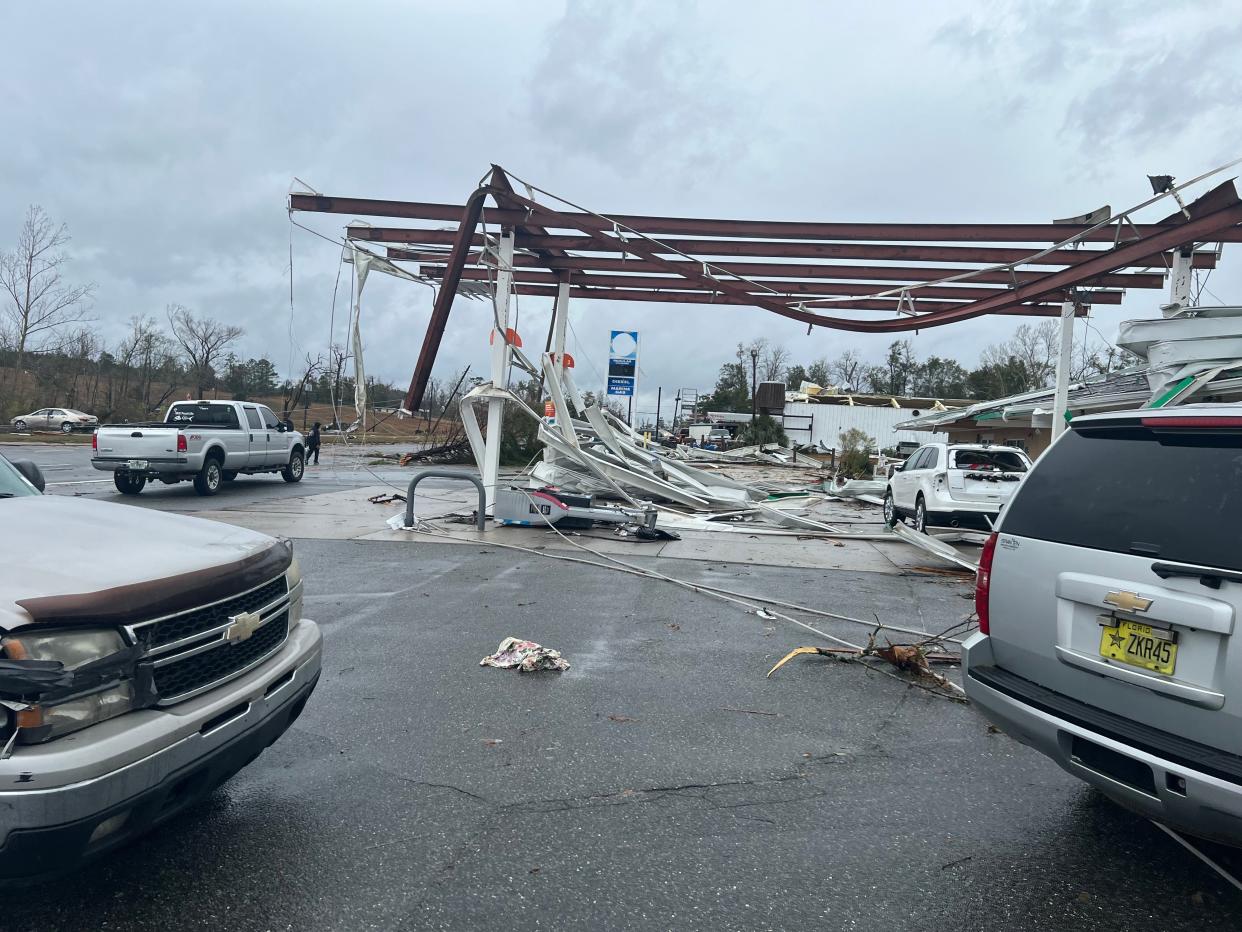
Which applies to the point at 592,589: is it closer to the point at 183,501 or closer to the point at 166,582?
the point at 166,582

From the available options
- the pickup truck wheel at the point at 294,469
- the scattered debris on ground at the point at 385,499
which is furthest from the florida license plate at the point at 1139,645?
the pickup truck wheel at the point at 294,469

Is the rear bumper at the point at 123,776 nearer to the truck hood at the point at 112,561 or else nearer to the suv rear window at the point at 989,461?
the truck hood at the point at 112,561

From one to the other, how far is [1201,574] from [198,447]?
17.6 metres

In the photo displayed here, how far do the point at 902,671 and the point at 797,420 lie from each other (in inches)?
2037

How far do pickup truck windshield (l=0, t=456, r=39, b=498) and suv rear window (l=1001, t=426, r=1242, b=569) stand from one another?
182 inches

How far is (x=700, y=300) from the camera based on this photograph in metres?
15.1

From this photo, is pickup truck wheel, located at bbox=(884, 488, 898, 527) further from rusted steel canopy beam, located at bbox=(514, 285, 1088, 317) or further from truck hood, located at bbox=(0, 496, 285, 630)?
truck hood, located at bbox=(0, 496, 285, 630)

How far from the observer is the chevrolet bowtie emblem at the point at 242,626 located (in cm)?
302

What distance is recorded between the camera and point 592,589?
862 cm

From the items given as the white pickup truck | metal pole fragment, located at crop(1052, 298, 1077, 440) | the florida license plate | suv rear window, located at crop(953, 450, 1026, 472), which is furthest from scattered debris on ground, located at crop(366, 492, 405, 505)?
the florida license plate

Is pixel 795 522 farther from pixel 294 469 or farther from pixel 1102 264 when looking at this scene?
pixel 294 469

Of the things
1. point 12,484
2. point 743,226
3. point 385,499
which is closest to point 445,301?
point 743,226

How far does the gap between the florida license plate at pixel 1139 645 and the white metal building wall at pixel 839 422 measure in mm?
45937

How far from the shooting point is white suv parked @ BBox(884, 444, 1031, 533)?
12.8m
